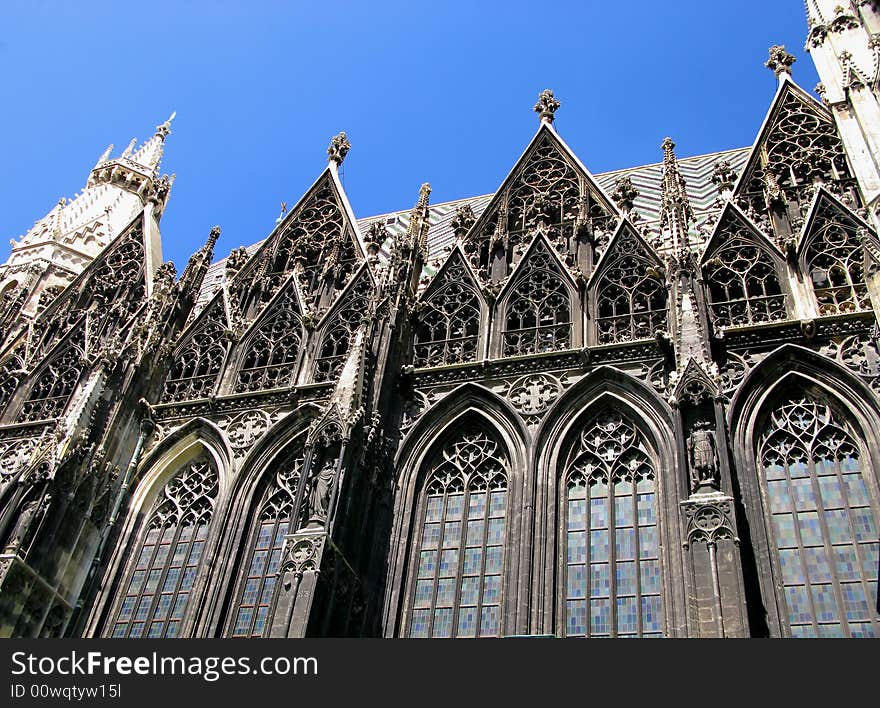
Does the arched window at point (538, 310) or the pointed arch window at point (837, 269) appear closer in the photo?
the pointed arch window at point (837, 269)

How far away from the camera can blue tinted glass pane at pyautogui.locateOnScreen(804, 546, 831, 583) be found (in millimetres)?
13102

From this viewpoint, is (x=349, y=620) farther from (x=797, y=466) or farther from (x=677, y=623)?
(x=797, y=466)

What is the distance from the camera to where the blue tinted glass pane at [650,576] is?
13.7m

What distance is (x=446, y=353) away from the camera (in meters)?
18.4

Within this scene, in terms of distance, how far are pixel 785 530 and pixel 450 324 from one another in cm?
829

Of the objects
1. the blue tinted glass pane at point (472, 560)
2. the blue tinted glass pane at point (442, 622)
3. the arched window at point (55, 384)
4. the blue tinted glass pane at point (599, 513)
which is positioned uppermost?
the arched window at point (55, 384)

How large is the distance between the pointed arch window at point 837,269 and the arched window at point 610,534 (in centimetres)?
479

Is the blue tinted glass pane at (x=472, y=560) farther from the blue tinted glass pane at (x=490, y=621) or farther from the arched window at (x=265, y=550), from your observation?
the arched window at (x=265, y=550)

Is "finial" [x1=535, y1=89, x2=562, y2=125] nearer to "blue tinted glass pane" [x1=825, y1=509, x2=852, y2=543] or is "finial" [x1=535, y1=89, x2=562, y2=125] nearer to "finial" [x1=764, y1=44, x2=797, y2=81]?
"finial" [x1=764, y1=44, x2=797, y2=81]

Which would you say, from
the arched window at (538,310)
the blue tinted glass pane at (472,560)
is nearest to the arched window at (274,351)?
the arched window at (538,310)

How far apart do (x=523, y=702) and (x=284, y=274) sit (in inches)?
593

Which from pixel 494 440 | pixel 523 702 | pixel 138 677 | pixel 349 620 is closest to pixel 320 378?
pixel 494 440

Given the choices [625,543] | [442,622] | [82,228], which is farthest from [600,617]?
[82,228]

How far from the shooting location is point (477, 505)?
51.8 ft
